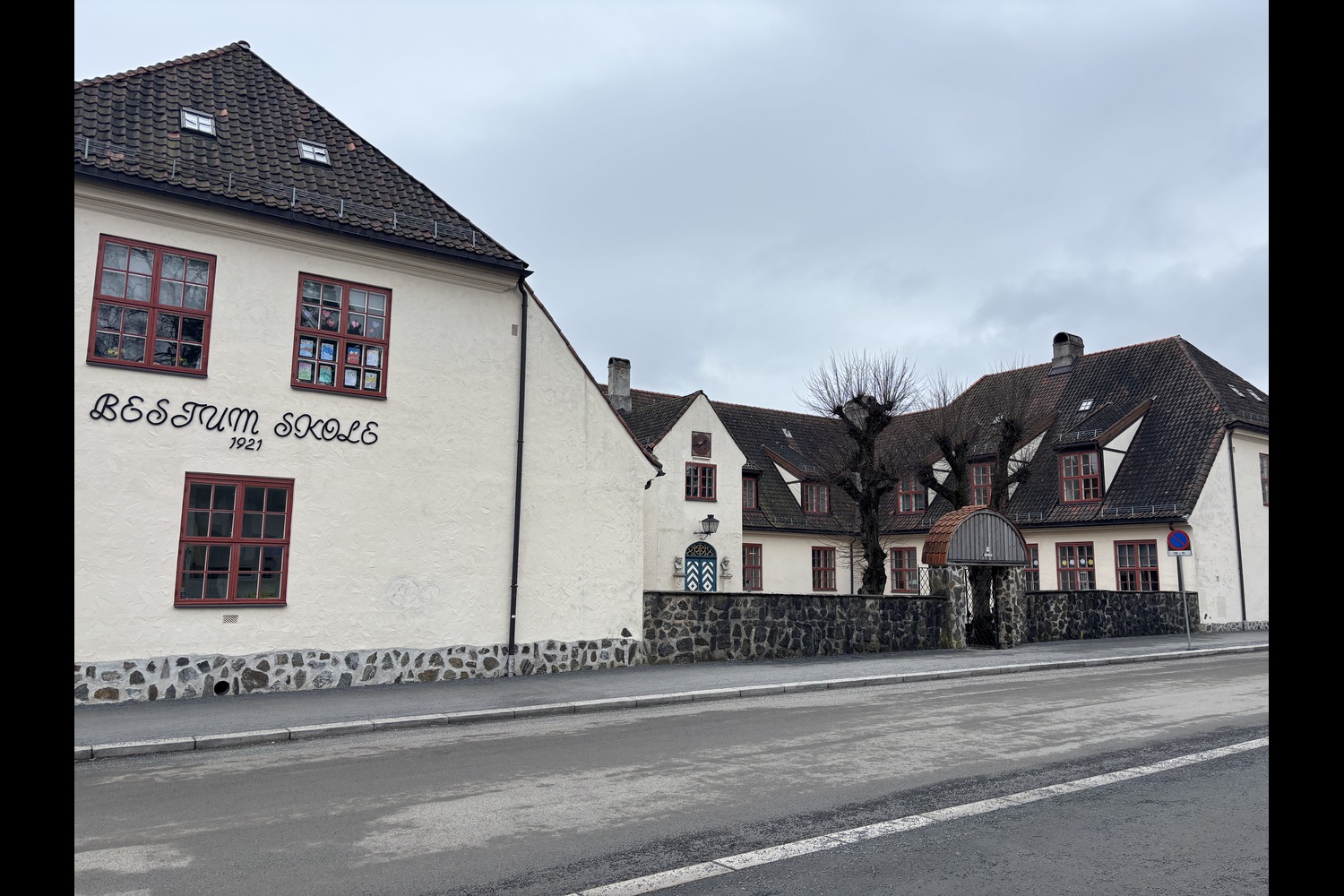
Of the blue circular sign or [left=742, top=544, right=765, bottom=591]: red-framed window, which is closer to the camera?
the blue circular sign

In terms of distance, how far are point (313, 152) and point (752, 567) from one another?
79.4 ft

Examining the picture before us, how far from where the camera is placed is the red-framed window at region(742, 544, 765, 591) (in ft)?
116

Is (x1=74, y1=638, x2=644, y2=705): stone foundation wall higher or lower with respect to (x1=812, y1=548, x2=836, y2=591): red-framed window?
lower

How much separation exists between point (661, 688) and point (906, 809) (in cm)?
758

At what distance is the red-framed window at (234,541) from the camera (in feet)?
42.1

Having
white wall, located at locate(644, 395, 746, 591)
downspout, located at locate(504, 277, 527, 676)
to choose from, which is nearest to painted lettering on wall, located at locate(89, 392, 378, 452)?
downspout, located at locate(504, 277, 527, 676)

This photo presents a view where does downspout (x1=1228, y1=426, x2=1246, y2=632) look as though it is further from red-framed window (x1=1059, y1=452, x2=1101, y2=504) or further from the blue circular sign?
the blue circular sign

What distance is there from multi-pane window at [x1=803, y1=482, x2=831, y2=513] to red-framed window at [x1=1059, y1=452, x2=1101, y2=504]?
31.2 feet

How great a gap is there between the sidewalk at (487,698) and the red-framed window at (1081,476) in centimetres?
1250

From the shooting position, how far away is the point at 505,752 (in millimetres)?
8875

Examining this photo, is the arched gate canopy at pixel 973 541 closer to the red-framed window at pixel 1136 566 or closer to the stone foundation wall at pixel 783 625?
the stone foundation wall at pixel 783 625

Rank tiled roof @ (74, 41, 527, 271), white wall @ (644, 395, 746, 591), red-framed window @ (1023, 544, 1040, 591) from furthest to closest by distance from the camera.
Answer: red-framed window @ (1023, 544, 1040, 591)
white wall @ (644, 395, 746, 591)
tiled roof @ (74, 41, 527, 271)
